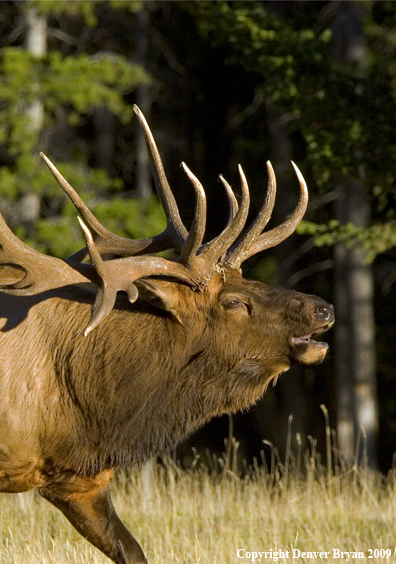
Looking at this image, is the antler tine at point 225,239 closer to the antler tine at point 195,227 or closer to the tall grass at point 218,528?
the antler tine at point 195,227

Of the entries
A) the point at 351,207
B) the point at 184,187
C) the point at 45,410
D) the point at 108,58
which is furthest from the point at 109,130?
the point at 45,410

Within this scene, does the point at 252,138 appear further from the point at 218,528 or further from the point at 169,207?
the point at 169,207

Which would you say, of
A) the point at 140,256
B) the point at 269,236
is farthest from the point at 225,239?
the point at 140,256

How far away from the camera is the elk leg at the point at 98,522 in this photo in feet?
17.7

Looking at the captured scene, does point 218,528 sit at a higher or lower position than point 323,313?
lower

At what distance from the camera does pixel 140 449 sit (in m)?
5.04

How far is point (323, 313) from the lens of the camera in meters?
4.88

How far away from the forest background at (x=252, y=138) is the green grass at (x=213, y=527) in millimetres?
750

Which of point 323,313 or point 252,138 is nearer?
point 323,313

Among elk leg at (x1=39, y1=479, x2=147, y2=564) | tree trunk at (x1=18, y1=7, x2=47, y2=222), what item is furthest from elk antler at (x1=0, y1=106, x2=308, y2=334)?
tree trunk at (x1=18, y1=7, x2=47, y2=222)

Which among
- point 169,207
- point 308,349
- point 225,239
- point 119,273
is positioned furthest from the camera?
point 169,207

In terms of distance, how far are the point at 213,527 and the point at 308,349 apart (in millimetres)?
2687

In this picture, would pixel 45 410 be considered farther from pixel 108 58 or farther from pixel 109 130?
pixel 109 130

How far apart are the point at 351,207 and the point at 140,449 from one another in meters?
8.11
